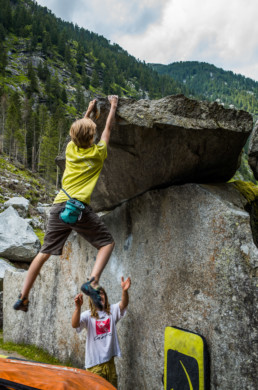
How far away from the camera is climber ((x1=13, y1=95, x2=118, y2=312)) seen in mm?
3707

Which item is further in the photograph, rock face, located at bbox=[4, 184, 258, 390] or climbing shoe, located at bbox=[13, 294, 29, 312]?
climbing shoe, located at bbox=[13, 294, 29, 312]

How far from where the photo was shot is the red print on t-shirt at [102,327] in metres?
4.62

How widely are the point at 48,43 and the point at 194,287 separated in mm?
133123

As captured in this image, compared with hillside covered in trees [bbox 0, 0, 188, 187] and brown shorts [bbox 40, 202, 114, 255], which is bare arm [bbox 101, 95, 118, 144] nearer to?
brown shorts [bbox 40, 202, 114, 255]

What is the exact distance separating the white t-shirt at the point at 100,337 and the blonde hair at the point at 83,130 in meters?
2.68

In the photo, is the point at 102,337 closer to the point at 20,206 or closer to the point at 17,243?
the point at 17,243

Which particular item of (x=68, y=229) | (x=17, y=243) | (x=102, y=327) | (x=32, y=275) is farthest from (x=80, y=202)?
(x=17, y=243)

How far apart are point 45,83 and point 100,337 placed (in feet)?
345

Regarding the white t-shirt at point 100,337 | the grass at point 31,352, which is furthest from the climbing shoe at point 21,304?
the grass at point 31,352

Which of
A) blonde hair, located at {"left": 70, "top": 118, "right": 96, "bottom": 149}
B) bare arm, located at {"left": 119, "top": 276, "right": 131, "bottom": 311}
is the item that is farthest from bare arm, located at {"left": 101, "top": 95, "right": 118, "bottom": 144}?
bare arm, located at {"left": 119, "top": 276, "right": 131, "bottom": 311}

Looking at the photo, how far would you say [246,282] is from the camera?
3.54 metres

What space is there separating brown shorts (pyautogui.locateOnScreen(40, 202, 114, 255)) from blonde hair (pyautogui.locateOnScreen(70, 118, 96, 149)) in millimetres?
835

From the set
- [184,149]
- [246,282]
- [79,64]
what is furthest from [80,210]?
[79,64]

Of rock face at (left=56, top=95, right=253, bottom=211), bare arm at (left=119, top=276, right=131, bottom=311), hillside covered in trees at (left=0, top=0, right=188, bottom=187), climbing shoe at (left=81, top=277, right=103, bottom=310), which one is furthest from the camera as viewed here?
hillside covered in trees at (left=0, top=0, right=188, bottom=187)
